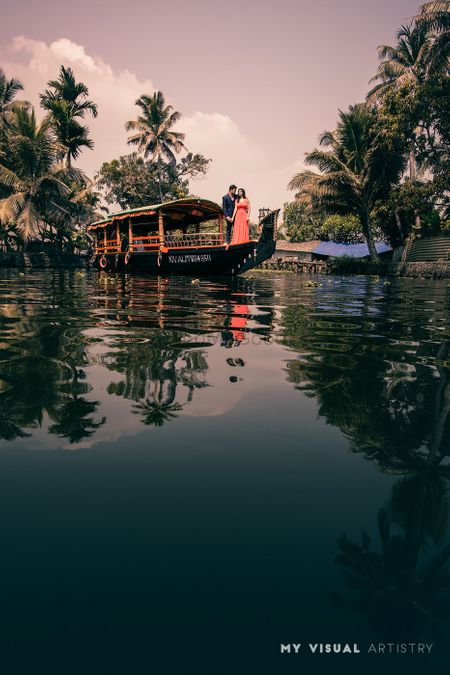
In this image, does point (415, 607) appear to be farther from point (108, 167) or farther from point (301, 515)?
point (108, 167)

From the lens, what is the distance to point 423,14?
19.9m

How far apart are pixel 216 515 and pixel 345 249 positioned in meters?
36.0

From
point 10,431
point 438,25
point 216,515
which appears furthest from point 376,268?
point 216,515

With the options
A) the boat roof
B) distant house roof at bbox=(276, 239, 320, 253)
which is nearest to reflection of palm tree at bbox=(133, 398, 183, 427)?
the boat roof

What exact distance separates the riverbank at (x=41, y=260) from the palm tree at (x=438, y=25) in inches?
818

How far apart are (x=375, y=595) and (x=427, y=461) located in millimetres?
647

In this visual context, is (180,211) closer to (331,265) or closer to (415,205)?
(415,205)

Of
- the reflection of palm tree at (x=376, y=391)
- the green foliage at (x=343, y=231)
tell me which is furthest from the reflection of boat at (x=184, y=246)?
the green foliage at (x=343, y=231)

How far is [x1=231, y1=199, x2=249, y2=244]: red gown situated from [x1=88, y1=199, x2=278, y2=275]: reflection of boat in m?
0.31

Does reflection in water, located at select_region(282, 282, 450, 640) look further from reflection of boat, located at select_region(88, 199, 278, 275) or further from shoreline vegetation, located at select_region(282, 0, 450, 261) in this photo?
shoreline vegetation, located at select_region(282, 0, 450, 261)

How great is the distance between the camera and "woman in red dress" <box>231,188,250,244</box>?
551 inches

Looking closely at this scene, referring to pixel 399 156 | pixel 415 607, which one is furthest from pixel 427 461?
pixel 399 156

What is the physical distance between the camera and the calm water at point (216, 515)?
770 mm

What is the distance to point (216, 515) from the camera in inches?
42.9
